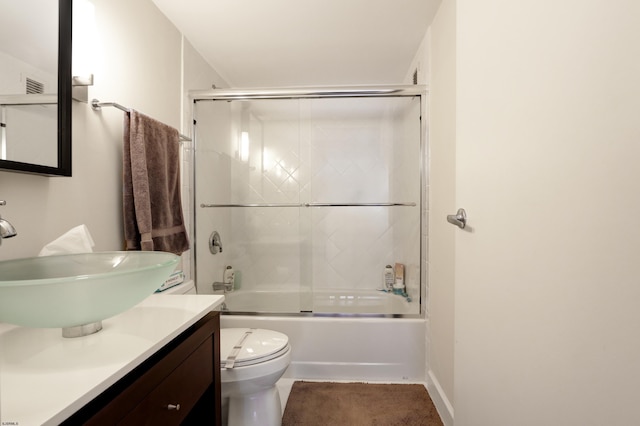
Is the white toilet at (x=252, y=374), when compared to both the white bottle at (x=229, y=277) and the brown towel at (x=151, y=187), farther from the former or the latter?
the white bottle at (x=229, y=277)

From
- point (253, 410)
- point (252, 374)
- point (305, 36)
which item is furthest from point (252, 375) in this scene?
point (305, 36)

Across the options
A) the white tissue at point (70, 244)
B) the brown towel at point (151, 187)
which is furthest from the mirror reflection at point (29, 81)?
the brown towel at point (151, 187)

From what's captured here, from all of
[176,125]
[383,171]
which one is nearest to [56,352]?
[176,125]

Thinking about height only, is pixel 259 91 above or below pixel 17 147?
above

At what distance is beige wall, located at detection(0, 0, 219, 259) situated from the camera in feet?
3.08

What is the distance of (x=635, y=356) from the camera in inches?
15.8

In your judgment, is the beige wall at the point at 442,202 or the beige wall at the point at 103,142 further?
the beige wall at the point at 442,202

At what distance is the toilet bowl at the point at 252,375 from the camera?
1.27 metres

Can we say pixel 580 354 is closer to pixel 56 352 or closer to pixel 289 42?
pixel 56 352

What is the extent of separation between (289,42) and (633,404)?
7.08 feet

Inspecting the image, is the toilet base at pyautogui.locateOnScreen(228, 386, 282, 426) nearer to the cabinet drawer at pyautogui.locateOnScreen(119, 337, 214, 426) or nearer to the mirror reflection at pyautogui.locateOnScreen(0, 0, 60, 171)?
the cabinet drawer at pyautogui.locateOnScreen(119, 337, 214, 426)

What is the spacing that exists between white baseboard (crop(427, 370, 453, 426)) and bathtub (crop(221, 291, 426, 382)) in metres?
0.11

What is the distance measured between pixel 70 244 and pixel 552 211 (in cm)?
131

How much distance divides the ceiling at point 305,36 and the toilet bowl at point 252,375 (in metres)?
1.75
